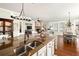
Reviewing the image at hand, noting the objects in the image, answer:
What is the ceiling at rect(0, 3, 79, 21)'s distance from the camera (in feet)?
5.95

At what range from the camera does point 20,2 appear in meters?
1.82

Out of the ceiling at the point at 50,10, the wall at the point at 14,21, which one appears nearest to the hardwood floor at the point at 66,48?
the ceiling at the point at 50,10

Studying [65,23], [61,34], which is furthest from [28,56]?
[65,23]

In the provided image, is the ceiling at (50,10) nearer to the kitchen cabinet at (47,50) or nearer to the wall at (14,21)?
the wall at (14,21)

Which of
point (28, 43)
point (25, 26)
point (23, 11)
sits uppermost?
point (23, 11)

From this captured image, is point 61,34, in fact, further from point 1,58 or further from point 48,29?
point 1,58

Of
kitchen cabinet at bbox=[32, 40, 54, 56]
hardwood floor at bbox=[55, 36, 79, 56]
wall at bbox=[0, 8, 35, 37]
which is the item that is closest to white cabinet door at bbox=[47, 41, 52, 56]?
kitchen cabinet at bbox=[32, 40, 54, 56]

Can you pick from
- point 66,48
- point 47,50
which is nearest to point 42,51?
point 47,50

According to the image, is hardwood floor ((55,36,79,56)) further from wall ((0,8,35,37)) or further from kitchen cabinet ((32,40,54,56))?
wall ((0,8,35,37))

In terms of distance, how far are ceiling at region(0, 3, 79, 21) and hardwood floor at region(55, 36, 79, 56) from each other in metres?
0.38

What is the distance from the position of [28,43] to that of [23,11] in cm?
54

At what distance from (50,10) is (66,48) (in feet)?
2.25

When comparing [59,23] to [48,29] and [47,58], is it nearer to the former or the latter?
[48,29]

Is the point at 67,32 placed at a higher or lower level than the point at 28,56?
higher
